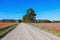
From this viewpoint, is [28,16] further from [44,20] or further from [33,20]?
[44,20]

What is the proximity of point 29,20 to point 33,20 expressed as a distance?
7.15m

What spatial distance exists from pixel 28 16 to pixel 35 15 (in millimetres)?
7255

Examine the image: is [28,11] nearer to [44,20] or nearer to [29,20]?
[29,20]

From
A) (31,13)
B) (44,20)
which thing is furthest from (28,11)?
(44,20)

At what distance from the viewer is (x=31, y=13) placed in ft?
529

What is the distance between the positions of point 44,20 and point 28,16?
17.2 m

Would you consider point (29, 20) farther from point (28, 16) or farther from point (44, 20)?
point (44, 20)

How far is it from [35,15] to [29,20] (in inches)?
311

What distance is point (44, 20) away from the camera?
6097 inches

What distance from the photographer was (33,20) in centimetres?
15900

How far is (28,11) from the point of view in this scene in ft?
546

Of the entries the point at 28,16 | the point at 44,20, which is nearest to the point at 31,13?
the point at 28,16

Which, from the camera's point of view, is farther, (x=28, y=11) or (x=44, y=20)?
(x=28, y=11)

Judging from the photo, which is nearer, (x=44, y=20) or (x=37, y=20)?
(x=44, y=20)
